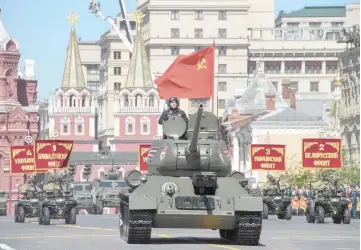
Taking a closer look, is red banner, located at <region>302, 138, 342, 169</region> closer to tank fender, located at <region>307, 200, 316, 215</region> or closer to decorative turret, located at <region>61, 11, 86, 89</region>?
tank fender, located at <region>307, 200, 316, 215</region>

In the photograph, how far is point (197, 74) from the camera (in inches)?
1752

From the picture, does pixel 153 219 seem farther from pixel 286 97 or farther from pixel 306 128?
pixel 286 97

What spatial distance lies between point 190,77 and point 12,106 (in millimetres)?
120225

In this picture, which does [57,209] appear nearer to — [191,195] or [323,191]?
[323,191]

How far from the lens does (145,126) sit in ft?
611

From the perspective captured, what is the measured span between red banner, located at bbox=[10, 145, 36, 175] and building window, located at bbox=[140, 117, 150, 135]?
100m

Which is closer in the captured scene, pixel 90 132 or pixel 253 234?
pixel 253 234

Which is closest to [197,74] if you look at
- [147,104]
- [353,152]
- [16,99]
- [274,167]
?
[274,167]

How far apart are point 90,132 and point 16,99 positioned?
98.0ft

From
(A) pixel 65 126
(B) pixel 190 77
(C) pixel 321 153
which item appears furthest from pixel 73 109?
(B) pixel 190 77

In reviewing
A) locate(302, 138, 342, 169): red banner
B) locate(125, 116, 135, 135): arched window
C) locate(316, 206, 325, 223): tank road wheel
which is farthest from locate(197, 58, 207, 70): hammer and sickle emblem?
locate(125, 116, 135, 135): arched window

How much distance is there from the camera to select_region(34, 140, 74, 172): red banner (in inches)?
3002

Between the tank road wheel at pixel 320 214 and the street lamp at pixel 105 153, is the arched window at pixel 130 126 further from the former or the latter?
the tank road wheel at pixel 320 214

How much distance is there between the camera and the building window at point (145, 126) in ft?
610
